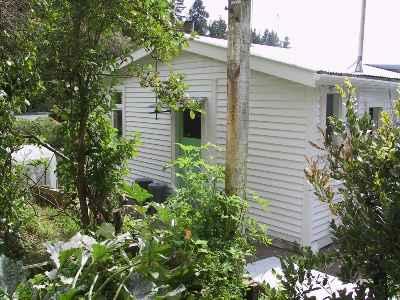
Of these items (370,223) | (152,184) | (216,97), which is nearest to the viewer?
(370,223)

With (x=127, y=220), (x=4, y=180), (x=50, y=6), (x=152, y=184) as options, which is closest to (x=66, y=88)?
(x=50, y=6)

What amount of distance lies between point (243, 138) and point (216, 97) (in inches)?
154

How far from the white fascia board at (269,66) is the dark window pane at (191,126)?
4.74 feet

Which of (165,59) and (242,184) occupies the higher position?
(165,59)

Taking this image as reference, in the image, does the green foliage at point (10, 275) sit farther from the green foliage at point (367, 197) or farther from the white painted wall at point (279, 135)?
the white painted wall at point (279, 135)

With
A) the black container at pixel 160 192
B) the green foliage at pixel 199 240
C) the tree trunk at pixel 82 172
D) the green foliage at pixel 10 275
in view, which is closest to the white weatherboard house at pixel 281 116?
the black container at pixel 160 192

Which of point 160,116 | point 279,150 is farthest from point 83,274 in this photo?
point 160,116

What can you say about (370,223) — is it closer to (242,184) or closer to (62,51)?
(242,184)

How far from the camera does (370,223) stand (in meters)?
2.15

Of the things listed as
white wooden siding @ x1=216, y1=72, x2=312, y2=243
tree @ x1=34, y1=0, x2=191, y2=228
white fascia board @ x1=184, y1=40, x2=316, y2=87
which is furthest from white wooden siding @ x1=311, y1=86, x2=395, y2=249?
tree @ x1=34, y1=0, x2=191, y2=228

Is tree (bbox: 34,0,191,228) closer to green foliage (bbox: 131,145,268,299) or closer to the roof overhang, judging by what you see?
green foliage (bbox: 131,145,268,299)

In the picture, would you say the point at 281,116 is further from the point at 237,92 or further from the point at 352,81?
the point at 237,92

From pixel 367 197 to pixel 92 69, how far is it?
2.69 m

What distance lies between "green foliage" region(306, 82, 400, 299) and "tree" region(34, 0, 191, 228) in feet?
7.58
